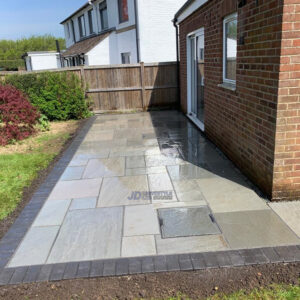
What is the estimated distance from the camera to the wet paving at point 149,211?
3.12 m

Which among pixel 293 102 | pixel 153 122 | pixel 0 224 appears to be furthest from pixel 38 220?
pixel 153 122

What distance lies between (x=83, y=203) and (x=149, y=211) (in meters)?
0.95

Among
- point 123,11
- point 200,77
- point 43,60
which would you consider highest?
point 123,11

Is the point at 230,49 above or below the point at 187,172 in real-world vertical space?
above

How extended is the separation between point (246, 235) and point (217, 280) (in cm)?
77

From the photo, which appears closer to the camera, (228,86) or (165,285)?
(165,285)

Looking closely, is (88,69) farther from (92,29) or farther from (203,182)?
(92,29)

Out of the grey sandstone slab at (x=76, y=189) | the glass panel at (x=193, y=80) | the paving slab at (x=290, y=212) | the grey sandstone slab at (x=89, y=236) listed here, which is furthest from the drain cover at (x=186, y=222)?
the glass panel at (x=193, y=80)

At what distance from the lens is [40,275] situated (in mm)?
2777

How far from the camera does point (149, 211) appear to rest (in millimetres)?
3842

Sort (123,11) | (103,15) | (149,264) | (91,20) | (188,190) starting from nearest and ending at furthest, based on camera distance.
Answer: (149,264)
(188,190)
(123,11)
(103,15)
(91,20)

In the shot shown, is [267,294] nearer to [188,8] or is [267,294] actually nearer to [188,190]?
[188,190]

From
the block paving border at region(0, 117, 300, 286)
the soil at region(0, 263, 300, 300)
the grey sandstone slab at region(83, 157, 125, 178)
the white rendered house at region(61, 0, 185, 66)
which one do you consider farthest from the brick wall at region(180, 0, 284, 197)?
the white rendered house at region(61, 0, 185, 66)

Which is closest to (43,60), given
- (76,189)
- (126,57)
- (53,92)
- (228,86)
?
(126,57)
